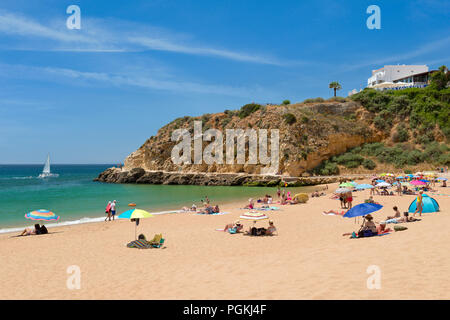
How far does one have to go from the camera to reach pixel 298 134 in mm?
50688

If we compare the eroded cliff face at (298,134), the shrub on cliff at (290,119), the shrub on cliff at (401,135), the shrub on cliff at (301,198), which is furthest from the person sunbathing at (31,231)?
the shrub on cliff at (401,135)

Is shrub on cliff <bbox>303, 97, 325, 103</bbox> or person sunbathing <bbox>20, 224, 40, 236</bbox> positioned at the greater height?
shrub on cliff <bbox>303, 97, 325, 103</bbox>

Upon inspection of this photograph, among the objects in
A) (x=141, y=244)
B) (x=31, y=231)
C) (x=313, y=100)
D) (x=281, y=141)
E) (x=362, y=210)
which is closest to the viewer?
(x=362, y=210)

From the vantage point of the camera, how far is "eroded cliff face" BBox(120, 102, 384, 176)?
160ft

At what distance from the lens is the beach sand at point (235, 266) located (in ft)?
18.8

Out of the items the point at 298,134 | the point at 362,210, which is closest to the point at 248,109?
the point at 298,134

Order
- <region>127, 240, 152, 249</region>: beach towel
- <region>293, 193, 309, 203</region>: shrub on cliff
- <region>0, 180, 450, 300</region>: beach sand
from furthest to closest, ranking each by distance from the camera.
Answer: <region>293, 193, 309, 203</region>: shrub on cliff
<region>127, 240, 152, 249</region>: beach towel
<region>0, 180, 450, 300</region>: beach sand

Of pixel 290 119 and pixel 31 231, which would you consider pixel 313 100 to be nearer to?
pixel 290 119

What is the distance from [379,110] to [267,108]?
19.8 meters

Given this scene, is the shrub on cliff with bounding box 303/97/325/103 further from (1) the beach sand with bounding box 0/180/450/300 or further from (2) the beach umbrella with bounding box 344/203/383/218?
(2) the beach umbrella with bounding box 344/203/383/218

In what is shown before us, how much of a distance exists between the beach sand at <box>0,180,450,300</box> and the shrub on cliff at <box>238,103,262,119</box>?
4736cm

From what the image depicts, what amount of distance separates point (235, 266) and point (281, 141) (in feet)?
144

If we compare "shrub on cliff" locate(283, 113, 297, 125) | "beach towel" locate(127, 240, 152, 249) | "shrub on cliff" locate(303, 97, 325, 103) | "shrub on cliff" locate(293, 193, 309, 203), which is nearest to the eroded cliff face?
"shrub on cliff" locate(283, 113, 297, 125)
